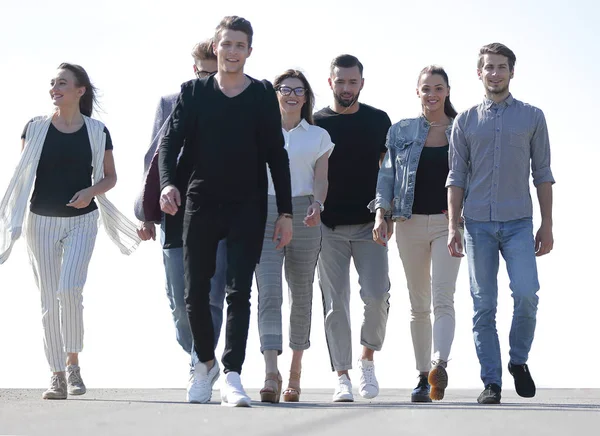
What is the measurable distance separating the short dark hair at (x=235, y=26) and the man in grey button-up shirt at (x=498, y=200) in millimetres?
1649

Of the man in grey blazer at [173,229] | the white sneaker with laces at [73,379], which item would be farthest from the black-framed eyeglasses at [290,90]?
the white sneaker with laces at [73,379]

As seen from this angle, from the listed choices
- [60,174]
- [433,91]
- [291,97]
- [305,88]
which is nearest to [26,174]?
[60,174]

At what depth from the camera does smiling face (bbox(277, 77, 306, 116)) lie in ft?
25.9

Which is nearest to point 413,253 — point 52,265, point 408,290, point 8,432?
point 408,290

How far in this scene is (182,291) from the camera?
25.3 ft

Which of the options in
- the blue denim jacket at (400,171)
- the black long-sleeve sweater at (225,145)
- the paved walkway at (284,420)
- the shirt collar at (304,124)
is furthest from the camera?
the blue denim jacket at (400,171)

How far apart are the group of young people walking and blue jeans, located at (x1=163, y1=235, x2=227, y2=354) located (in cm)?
1

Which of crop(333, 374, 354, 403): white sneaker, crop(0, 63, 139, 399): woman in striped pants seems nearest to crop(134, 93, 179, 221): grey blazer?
crop(0, 63, 139, 399): woman in striped pants

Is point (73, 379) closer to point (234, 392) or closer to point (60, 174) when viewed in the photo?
point (60, 174)

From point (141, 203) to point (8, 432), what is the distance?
2724mm

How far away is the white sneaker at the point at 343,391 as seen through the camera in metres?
7.83

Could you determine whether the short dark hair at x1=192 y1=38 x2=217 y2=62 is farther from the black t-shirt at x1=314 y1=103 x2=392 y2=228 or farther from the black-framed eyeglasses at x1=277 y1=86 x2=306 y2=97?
the black t-shirt at x1=314 y1=103 x2=392 y2=228

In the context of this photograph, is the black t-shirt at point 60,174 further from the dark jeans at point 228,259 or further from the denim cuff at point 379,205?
the denim cuff at point 379,205

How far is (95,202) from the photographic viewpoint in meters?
8.34
